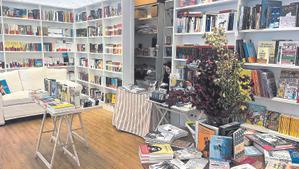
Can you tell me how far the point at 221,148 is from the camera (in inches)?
54.2

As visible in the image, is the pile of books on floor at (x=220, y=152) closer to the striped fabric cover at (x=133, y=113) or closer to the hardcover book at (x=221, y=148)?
the hardcover book at (x=221, y=148)

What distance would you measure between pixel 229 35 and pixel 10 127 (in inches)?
165

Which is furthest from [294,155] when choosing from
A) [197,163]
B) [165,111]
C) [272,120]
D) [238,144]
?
[165,111]

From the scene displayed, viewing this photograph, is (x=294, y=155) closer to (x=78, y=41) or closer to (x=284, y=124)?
(x=284, y=124)

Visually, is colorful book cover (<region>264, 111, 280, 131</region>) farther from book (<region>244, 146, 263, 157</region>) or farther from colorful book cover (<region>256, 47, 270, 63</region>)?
book (<region>244, 146, 263, 157</region>)

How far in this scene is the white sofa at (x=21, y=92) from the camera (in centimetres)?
434

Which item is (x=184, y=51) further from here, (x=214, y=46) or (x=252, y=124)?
(x=214, y=46)

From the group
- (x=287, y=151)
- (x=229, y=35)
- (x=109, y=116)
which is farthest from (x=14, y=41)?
(x=287, y=151)

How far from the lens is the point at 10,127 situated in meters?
4.24

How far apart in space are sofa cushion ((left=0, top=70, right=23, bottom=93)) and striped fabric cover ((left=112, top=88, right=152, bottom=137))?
7.76 ft

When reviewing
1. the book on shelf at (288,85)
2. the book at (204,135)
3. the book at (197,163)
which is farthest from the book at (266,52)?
the book at (197,163)

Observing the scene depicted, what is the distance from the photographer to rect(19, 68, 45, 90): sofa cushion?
16.2ft

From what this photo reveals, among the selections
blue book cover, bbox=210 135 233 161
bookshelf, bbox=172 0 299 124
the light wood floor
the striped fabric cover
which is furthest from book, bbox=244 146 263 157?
the striped fabric cover

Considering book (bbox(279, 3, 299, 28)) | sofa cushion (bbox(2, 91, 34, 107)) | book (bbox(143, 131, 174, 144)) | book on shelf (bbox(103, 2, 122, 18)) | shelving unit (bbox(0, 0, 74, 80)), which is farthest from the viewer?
shelving unit (bbox(0, 0, 74, 80))
